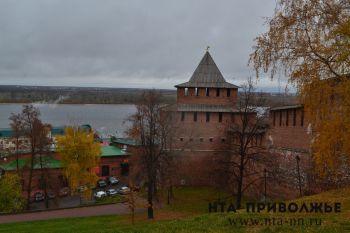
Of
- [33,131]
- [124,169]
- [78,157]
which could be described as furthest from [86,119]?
[33,131]

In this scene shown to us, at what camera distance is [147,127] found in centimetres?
2105

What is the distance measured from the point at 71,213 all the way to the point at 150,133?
5377 millimetres

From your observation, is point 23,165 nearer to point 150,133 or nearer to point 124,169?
point 124,169

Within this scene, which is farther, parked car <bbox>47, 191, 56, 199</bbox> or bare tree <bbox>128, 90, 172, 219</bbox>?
parked car <bbox>47, 191, 56, 199</bbox>

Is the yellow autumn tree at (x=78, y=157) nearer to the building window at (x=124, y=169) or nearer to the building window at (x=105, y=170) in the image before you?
the building window at (x=105, y=170)

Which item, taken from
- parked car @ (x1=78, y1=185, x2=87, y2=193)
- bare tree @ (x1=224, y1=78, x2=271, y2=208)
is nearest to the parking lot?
parked car @ (x1=78, y1=185, x2=87, y2=193)

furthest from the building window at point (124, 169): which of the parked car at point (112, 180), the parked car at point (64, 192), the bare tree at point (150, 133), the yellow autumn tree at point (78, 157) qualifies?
the bare tree at point (150, 133)

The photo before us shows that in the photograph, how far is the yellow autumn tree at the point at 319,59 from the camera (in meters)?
7.69

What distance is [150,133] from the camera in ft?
66.2

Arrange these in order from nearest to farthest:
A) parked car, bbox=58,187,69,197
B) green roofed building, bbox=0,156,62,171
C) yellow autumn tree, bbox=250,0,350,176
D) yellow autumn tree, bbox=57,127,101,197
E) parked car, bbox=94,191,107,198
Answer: yellow autumn tree, bbox=250,0,350,176 < yellow autumn tree, bbox=57,127,101,197 < green roofed building, bbox=0,156,62,171 < parked car, bbox=94,191,107,198 < parked car, bbox=58,187,69,197

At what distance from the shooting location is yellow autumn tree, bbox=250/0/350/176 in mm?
7688

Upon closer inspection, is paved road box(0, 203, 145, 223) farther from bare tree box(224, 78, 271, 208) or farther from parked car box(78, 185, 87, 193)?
bare tree box(224, 78, 271, 208)

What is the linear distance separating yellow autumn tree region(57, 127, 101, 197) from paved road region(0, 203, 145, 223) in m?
4.41

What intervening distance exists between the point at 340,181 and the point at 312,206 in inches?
209
